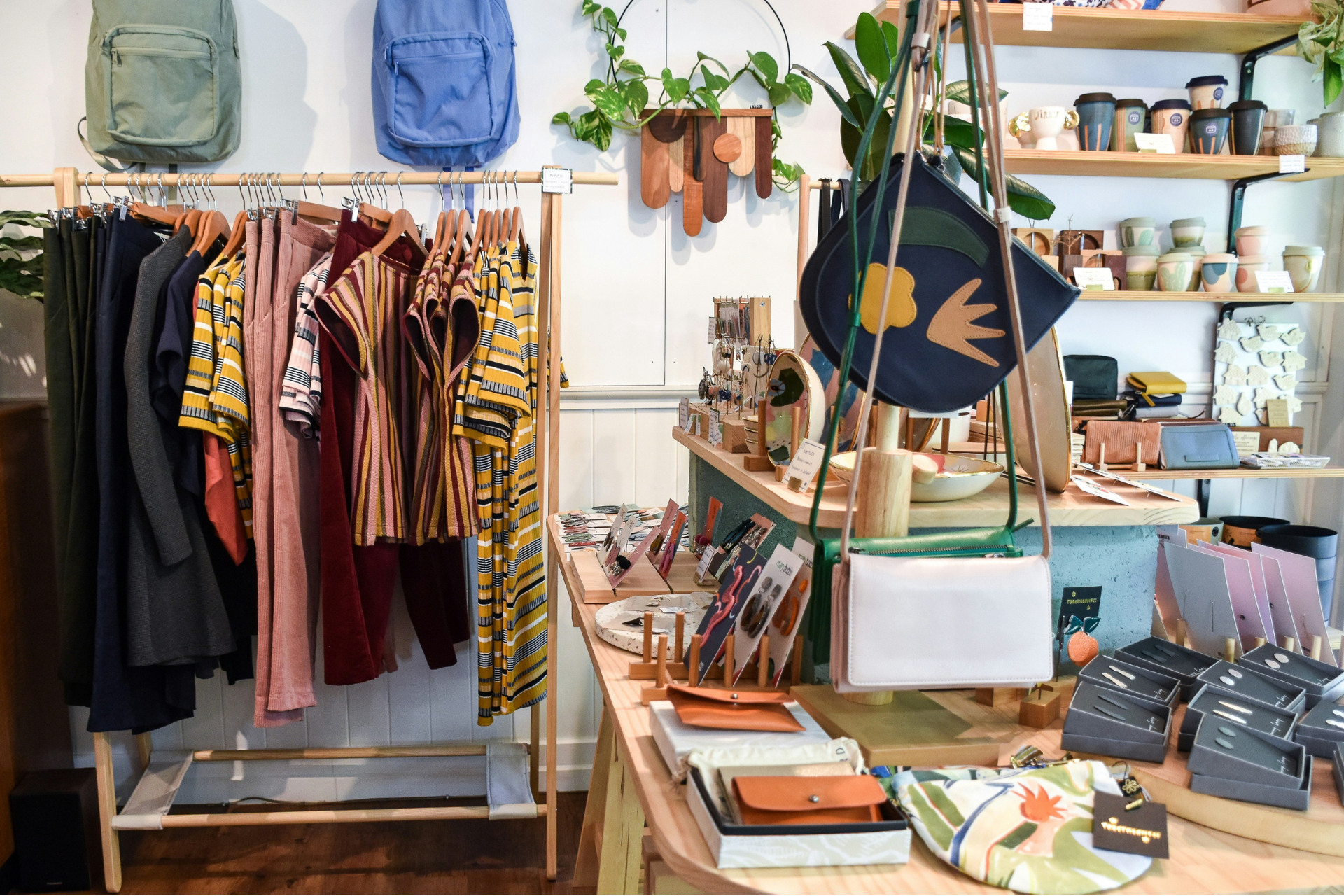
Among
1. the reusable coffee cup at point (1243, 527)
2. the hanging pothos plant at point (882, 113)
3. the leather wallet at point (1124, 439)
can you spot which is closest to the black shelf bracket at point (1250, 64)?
the leather wallet at point (1124, 439)

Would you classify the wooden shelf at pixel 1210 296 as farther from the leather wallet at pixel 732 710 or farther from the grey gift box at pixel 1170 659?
the leather wallet at pixel 732 710

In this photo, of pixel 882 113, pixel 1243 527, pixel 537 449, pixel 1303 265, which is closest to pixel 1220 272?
pixel 1303 265

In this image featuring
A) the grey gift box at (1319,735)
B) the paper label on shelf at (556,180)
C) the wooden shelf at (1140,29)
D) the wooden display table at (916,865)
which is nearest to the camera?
the wooden display table at (916,865)

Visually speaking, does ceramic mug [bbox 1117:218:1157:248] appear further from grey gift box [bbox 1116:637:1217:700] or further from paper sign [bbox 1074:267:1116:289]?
grey gift box [bbox 1116:637:1217:700]

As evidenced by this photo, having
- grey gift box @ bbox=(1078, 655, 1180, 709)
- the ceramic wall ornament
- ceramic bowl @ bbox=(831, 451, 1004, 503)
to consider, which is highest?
the ceramic wall ornament

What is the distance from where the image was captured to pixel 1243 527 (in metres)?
2.93

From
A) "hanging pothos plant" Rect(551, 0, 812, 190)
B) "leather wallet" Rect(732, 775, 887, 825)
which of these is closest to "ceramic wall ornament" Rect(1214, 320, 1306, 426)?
"hanging pothos plant" Rect(551, 0, 812, 190)

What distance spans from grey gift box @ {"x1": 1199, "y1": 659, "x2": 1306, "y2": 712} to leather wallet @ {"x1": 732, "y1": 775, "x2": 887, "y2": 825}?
1.88ft

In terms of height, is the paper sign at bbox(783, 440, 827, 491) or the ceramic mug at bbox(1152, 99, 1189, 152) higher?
the ceramic mug at bbox(1152, 99, 1189, 152)

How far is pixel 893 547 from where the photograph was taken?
1.15 m

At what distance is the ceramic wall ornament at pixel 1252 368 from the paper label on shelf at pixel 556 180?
216cm

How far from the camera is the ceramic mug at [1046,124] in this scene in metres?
2.61

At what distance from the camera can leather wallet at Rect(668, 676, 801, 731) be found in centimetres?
110

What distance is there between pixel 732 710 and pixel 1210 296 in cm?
228
